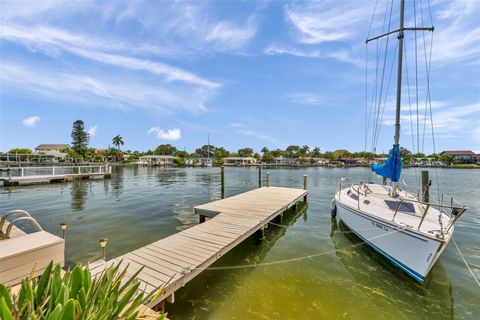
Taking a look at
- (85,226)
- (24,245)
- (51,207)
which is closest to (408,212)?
(24,245)

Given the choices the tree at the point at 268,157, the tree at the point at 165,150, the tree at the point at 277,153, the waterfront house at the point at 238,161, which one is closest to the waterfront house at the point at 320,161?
the tree at the point at 277,153

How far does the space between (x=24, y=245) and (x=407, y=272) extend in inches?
325

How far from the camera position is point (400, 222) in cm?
613

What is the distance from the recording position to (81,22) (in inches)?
353

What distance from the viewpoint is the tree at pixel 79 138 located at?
74188mm

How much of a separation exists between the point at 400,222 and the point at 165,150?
367 ft

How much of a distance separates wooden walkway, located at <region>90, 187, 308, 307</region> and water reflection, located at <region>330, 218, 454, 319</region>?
3.29 meters

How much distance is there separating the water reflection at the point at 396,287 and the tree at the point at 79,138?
88.1 m

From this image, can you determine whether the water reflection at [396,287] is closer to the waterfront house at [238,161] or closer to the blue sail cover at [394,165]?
the blue sail cover at [394,165]

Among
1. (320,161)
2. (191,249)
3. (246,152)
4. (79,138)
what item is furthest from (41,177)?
(320,161)

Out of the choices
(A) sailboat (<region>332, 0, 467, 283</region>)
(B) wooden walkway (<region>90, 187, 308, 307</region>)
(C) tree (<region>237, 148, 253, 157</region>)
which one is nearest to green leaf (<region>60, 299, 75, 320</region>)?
(B) wooden walkway (<region>90, 187, 308, 307</region>)

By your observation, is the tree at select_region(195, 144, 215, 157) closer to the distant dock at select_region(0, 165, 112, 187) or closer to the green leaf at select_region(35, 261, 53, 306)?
the distant dock at select_region(0, 165, 112, 187)

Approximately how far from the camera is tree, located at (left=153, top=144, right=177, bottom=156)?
4267 inches

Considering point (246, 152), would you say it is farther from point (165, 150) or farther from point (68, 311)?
point (68, 311)
